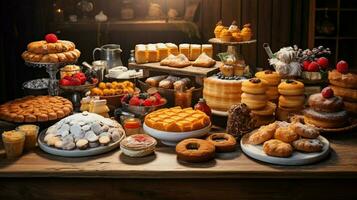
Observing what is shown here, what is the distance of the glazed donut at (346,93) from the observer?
10.5ft

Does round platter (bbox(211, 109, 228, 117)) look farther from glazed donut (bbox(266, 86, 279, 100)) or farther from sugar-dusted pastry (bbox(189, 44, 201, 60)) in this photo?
sugar-dusted pastry (bbox(189, 44, 201, 60))

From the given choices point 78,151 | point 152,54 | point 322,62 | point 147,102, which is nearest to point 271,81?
point 322,62

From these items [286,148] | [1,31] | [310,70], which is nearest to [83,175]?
[286,148]

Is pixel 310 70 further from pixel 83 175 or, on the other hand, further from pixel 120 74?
pixel 83 175

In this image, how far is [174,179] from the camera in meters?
2.70

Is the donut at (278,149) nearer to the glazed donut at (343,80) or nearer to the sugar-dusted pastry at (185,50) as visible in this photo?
the glazed donut at (343,80)

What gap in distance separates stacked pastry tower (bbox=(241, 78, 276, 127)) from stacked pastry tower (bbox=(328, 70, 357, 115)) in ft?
1.51

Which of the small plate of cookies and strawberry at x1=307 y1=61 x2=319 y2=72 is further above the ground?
strawberry at x1=307 y1=61 x2=319 y2=72

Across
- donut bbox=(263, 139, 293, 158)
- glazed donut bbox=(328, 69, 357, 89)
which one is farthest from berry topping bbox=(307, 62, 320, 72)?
donut bbox=(263, 139, 293, 158)

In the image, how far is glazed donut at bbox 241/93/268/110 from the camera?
10.6 ft

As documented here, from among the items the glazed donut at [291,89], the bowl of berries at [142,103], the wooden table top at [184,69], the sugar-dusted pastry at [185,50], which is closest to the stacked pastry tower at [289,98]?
the glazed donut at [291,89]

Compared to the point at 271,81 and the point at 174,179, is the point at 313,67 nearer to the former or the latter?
the point at 271,81

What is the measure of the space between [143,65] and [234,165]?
4.71ft

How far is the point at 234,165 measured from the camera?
2.71 m
